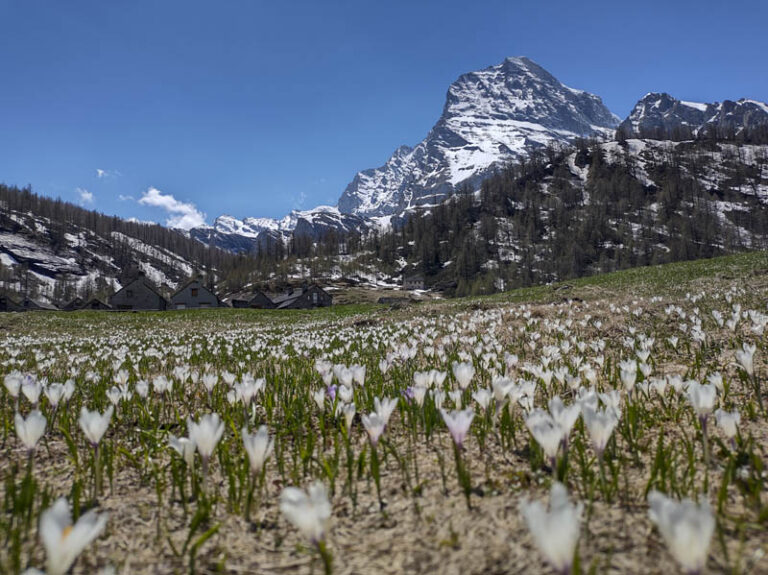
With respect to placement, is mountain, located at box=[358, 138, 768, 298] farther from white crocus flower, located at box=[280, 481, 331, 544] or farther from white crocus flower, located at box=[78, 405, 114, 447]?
white crocus flower, located at box=[280, 481, 331, 544]

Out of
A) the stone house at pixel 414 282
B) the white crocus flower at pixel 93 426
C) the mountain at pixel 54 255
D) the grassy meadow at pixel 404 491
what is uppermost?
the mountain at pixel 54 255

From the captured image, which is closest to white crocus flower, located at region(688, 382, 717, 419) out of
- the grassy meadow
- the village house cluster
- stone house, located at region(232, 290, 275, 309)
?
the grassy meadow

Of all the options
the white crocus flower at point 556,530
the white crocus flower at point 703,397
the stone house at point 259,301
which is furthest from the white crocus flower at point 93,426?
the stone house at point 259,301

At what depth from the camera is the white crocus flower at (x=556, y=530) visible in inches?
38.7

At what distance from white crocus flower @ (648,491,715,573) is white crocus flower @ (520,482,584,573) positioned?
0.23 meters

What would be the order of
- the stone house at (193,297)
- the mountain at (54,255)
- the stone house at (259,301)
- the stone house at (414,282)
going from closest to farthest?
the stone house at (193,297) → the stone house at (259,301) → the stone house at (414,282) → the mountain at (54,255)

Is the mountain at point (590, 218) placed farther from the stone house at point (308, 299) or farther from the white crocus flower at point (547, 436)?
the white crocus flower at point (547, 436)

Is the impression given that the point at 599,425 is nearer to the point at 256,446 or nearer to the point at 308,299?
the point at 256,446

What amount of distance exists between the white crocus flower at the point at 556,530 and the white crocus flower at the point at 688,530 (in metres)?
0.23

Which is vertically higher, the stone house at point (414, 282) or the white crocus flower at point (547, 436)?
the stone house at point (414, 282)

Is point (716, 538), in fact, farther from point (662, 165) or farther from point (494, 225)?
point (662, 165)

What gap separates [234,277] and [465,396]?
15577 centimetres

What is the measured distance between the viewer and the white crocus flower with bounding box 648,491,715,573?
0.96 m

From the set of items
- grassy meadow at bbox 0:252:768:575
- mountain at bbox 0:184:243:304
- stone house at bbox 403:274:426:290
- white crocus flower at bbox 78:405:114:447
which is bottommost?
grassy meadow at bbox 0:252:768:575
